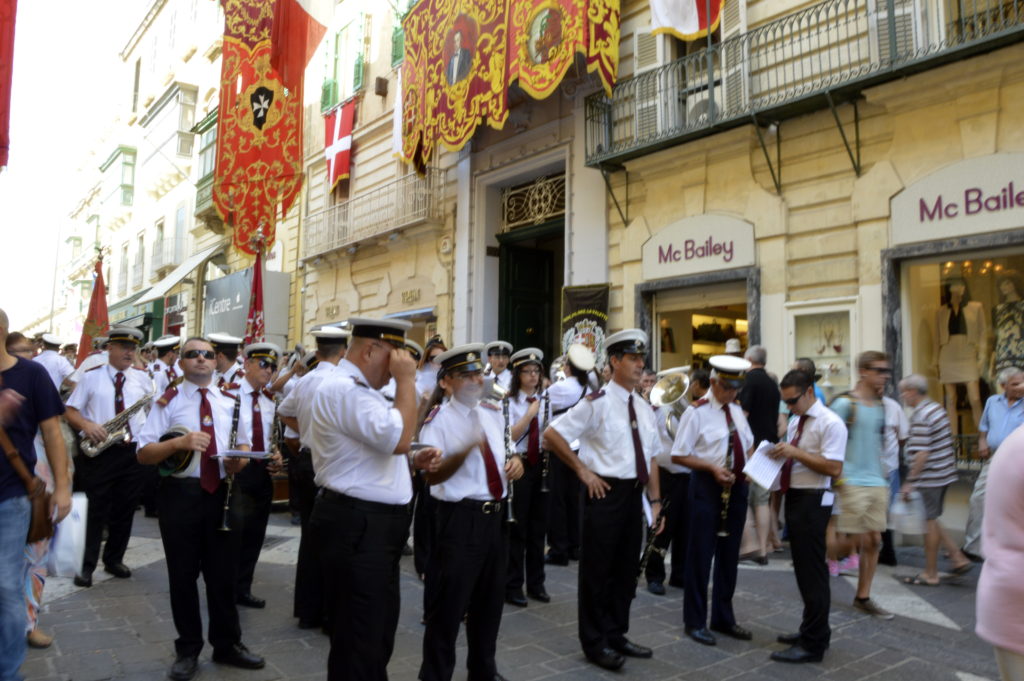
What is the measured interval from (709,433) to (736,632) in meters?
1.36

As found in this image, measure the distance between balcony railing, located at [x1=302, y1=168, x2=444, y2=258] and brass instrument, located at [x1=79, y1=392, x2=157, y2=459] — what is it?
1019 cm

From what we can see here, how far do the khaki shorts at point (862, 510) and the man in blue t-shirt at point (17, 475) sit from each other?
5.00 m

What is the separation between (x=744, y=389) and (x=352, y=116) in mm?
14595

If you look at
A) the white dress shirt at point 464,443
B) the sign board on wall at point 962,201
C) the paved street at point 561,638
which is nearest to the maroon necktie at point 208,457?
the paved street at point 561,638

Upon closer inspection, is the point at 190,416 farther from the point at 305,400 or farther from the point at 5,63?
the point at 5,63

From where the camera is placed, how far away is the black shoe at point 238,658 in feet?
14.5

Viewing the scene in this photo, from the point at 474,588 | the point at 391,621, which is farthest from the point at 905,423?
the point at 391,621

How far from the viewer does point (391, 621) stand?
131 inches

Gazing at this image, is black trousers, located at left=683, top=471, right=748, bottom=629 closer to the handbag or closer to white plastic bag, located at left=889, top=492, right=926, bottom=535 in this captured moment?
white plastic bag, located at left=889, top=492, right=926, bottom=535

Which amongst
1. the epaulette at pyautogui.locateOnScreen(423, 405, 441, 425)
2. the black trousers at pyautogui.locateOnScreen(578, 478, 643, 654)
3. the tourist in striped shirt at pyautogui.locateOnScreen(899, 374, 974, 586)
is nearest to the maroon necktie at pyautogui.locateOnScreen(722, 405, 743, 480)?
the black trousers at pyautogui.locateOnScreen(578, 478, 643, 654)

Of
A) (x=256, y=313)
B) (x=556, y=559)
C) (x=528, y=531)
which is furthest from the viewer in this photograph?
→ (x=256, y=313)

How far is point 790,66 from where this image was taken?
32.8 ft

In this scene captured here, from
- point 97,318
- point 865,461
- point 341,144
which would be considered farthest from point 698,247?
point 341,144

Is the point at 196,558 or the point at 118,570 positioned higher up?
the point at 196,558
